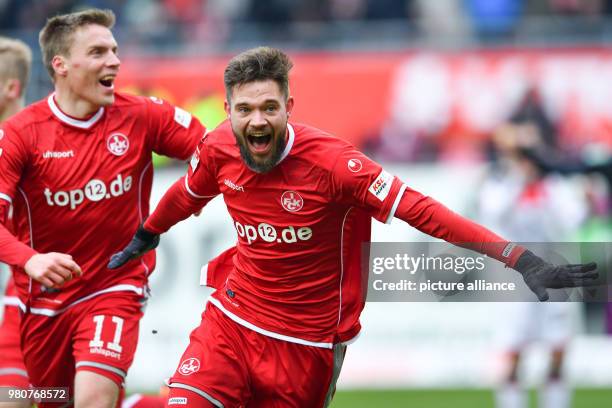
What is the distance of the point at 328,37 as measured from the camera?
46.3ft

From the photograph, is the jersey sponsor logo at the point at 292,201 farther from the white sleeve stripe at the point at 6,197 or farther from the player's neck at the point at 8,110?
the player's neck at the point at 8,110

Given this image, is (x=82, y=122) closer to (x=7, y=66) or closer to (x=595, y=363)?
(x=7, y=66)

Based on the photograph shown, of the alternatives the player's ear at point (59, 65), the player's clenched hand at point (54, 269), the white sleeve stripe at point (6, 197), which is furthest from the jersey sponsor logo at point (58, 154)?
the player's clenched hand at point (54, 269)

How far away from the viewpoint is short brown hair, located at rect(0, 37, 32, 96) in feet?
27.5

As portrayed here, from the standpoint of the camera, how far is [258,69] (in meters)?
6.32

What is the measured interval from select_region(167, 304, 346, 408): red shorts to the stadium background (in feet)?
20.0

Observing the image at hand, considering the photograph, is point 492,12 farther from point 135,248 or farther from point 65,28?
point 135,248

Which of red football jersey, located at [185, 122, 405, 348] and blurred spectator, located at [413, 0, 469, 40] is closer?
red football jersey, located at [185, 122, 405, 348]

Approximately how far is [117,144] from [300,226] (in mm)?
1562

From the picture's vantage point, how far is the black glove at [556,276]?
5.96 metres

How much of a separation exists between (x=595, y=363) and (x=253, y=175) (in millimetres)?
7894

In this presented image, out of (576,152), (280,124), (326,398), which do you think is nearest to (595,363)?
(576,152)

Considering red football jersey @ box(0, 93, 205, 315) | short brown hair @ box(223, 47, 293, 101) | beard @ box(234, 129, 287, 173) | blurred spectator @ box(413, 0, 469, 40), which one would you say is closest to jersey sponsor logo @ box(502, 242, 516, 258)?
beard @ box(234, 129, 287, 173)

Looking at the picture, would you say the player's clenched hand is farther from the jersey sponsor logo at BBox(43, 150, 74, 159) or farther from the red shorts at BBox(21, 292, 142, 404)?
the jersey sponsor logo at BBox(43, 150, 74, 159)
